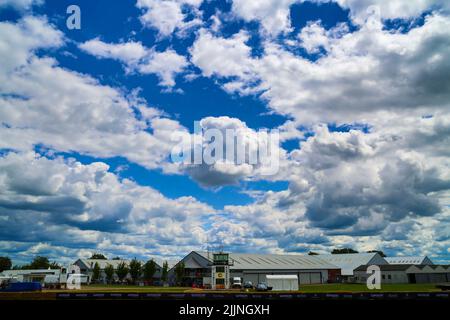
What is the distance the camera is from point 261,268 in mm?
121812

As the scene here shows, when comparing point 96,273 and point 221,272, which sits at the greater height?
point 221,272

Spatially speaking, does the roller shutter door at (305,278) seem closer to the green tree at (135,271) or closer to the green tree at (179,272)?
the green tree at (179,272)

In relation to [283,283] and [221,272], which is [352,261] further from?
[283,283]

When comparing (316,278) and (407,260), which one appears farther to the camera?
(407,260)

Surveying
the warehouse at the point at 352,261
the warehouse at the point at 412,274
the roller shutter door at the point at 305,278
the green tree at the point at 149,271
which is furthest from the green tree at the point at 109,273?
the warehouse at the point at 412,274

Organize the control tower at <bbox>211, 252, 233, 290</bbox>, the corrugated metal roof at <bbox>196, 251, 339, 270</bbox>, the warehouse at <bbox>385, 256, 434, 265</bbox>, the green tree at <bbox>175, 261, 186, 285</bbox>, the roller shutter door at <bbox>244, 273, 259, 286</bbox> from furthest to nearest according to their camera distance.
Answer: the warehouse at <bbox>385, 256, 434, 265</bbox> → the green tree at <bbox>175, 261, 186, 285</bbox> → the corrugated metal roof at <bbox>196, 251, 339, 270</bbox> → the roller shutter door at <bbox>244, 273, 259, 286</bbox> → the control tower at <bbox>211, 252, 233, 290</bbox>

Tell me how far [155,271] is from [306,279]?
49.1 meters

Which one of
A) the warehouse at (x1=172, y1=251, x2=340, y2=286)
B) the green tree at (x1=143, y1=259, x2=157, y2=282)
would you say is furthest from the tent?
the green tree at (x1=143, y1=259, x2=157, y2=282)

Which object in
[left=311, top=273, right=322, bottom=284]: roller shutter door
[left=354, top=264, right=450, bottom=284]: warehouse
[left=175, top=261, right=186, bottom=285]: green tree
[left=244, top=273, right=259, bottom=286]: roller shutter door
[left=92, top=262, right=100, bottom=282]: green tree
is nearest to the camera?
[left=244, top=273, right=259, bottom=286]: roller shutter door

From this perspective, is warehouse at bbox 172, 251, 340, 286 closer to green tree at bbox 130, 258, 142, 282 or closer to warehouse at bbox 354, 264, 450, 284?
warehouse at bbox 354, 264, 450, 284

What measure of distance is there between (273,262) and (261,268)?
12.5 metres

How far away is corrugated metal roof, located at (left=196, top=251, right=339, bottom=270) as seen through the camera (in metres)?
122

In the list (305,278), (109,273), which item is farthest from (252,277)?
(109,273)
